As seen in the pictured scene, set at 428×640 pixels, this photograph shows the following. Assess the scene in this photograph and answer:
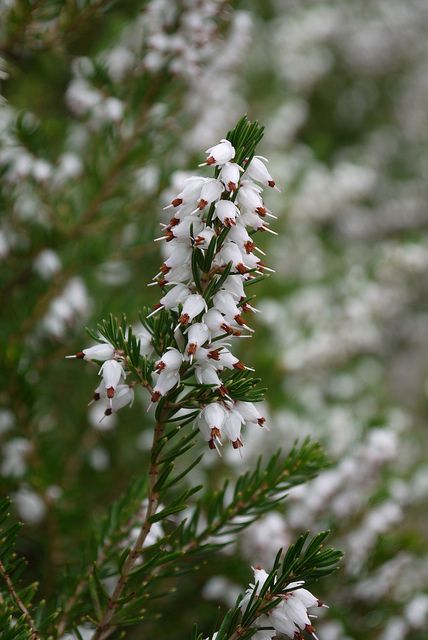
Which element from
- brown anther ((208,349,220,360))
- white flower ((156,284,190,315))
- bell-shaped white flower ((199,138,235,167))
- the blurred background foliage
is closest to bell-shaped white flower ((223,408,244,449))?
brown anther ((208,349,220,360))

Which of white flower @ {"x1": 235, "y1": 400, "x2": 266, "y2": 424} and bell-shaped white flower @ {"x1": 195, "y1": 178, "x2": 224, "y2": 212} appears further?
white flower @ {"x1": 235, "y1": 400, "x2": 266, "y2": 424}

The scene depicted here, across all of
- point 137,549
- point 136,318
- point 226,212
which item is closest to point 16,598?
point 137,549

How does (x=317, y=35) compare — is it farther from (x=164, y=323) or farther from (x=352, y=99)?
(x=164, y=323)

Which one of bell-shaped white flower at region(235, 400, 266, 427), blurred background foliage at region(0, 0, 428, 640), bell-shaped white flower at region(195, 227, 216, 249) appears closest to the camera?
bell-shaped white flower at region(195, 227, 216, 249)

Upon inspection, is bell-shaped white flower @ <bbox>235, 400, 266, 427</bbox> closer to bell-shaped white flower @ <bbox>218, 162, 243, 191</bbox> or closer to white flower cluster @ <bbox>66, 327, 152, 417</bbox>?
white flower cluster @ <bbox>66, 327, 152, 417</bbox>

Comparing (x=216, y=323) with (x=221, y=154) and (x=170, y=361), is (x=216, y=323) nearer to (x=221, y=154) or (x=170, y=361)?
(x=170, y=361)
